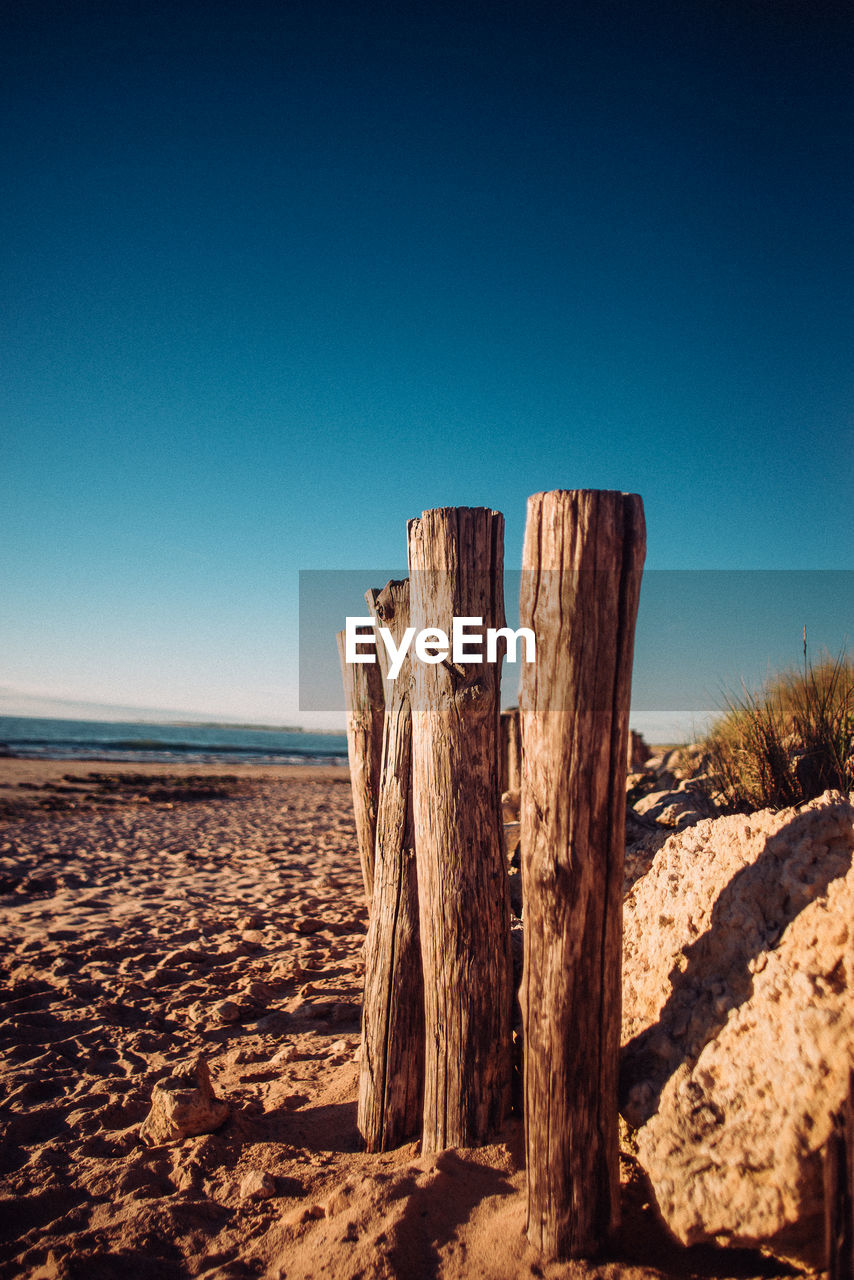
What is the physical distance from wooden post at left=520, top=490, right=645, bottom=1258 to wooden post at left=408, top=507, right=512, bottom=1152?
0.38 meters

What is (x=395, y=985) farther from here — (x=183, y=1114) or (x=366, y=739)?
(x=366, y=739)

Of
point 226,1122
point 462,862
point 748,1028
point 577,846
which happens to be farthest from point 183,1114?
point 748,1028

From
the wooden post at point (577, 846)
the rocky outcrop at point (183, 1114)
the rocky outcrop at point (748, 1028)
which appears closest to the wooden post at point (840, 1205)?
the rocky outcrop at point (748, 1028)

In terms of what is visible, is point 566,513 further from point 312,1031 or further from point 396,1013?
point 312,1031

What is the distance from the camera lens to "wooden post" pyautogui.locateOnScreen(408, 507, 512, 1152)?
95.7 inches

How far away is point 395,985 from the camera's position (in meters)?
2.70

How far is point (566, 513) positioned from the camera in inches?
80.2

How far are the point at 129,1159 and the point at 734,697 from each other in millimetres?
5289

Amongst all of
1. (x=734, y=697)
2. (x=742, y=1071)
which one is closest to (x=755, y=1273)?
(x=742, y=1071)

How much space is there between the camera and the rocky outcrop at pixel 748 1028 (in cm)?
183

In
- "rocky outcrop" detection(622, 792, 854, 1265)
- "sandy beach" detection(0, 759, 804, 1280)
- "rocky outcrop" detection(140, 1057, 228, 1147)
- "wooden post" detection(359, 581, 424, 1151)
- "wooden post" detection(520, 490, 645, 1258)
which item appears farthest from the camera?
"rocky outcrop" detection(140, 1057, 228, 1147)

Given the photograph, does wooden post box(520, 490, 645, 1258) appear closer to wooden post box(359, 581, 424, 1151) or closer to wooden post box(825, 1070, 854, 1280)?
wooden post box(825, 1070, 854, 1280)

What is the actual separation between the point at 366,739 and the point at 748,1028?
212 centimetres

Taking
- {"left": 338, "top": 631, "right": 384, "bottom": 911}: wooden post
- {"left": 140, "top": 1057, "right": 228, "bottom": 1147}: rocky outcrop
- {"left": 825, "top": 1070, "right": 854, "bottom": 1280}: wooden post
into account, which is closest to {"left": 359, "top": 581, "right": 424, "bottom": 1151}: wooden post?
{"left": 140, "top": 1057, "right": 228, "bottom": 1147}: rocky outcrop
